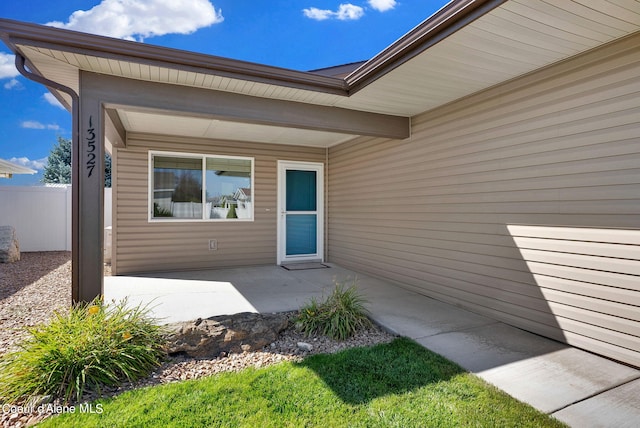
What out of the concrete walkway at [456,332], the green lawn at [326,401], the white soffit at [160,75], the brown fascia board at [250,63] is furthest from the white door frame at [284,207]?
the green lawn at [326,401]

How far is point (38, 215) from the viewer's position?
28.2 ft

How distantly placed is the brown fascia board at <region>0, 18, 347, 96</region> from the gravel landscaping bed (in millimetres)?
2222

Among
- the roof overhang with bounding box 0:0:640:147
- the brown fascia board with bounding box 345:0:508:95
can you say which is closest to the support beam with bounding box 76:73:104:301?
the roof overhang with bounding box 0:0:640:147

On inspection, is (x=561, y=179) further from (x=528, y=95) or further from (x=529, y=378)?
(x=529, y=378)

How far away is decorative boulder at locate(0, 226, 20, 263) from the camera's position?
6.88 metres

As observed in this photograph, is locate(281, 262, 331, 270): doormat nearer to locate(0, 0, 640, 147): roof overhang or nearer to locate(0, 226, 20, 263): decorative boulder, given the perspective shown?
locate(0, 0, 640, 147): roof overhang

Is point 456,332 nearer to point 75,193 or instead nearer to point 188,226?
point 75,193

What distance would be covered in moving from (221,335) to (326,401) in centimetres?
123

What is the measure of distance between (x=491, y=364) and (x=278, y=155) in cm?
542

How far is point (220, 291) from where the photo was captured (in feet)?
16.2

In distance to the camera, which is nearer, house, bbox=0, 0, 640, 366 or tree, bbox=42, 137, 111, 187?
house, bbox=0, 0, 640, 366

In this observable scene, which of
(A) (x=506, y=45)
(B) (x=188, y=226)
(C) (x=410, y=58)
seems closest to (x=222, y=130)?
(B) (x=188, y=226)

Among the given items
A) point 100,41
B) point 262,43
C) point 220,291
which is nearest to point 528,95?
point 100,41

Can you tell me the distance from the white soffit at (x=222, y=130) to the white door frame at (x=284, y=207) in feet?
1.61
